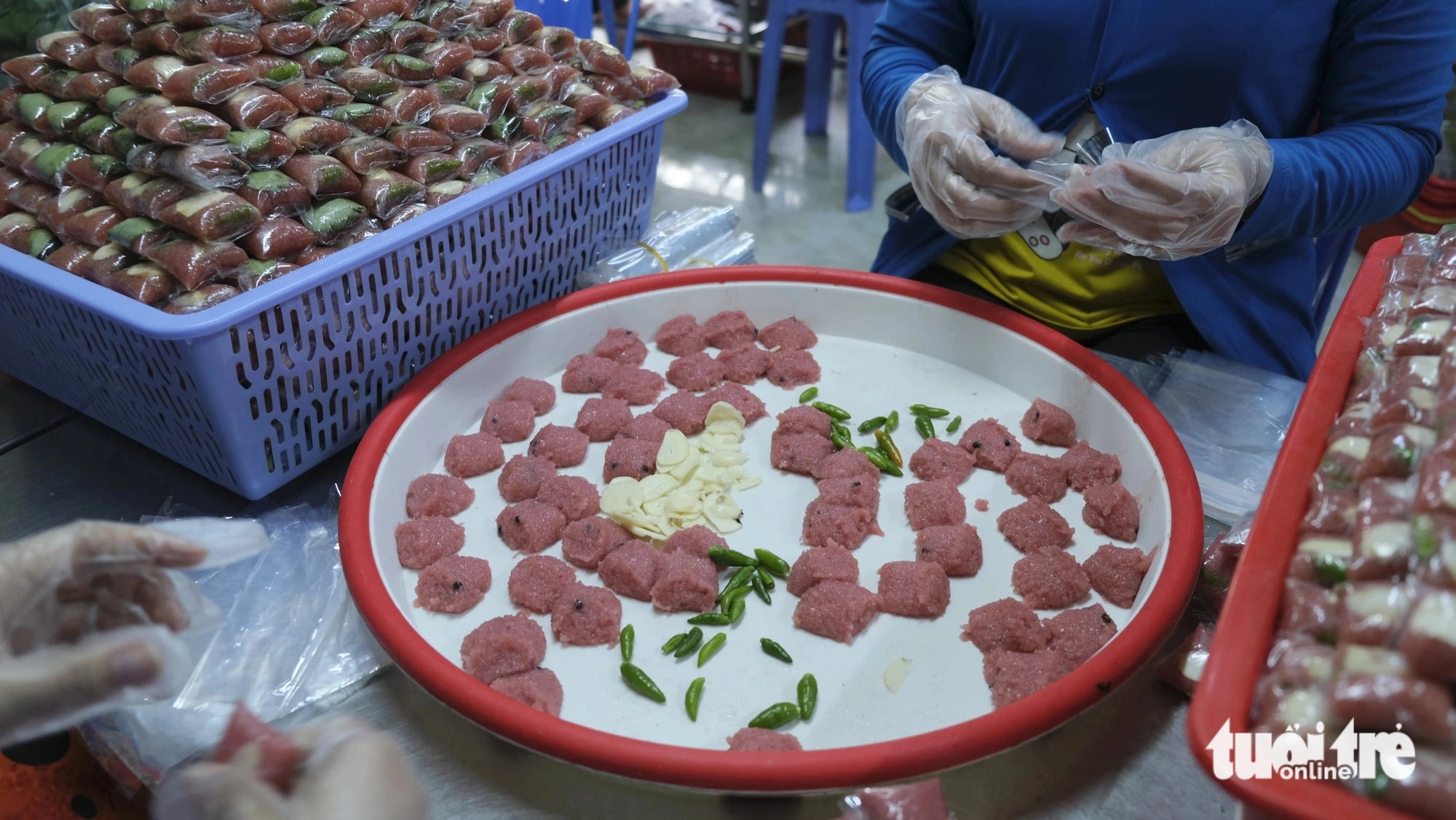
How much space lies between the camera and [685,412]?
5.17 feet

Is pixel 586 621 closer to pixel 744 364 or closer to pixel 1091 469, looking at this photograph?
pixel 744 364

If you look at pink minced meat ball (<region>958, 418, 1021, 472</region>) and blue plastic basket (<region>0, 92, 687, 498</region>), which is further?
pink minced meat ball (<region>958, 418, 1021, 472</region>)

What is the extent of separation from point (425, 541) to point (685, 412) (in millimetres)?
495

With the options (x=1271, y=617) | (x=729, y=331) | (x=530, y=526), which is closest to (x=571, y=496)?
(x=530, y=526)

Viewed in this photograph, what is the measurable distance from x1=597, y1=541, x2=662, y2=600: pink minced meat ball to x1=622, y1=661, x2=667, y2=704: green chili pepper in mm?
132

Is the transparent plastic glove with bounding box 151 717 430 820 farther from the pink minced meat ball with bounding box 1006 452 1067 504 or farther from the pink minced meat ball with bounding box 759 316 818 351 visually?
the pink minced meat ball with bounding box 759 316 818 351

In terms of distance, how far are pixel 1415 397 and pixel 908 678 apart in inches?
24.5

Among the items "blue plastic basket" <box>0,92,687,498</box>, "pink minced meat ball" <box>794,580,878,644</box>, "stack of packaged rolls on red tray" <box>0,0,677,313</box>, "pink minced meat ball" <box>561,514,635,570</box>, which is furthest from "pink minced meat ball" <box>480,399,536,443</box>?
"pink minced meat ball" <box>794,580,878,644</box>

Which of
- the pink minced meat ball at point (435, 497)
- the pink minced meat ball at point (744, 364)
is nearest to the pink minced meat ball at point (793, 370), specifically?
the pink minced meat ball at point (744, 364)

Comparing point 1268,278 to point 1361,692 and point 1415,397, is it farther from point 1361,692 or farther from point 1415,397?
point 1361,692

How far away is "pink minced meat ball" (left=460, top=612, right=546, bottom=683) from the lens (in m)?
Result: 1.11

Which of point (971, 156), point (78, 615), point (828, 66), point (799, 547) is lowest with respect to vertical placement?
point (828, 66)

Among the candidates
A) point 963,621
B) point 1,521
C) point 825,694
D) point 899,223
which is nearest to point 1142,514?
point 963,621

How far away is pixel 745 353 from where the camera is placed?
1711 mm
